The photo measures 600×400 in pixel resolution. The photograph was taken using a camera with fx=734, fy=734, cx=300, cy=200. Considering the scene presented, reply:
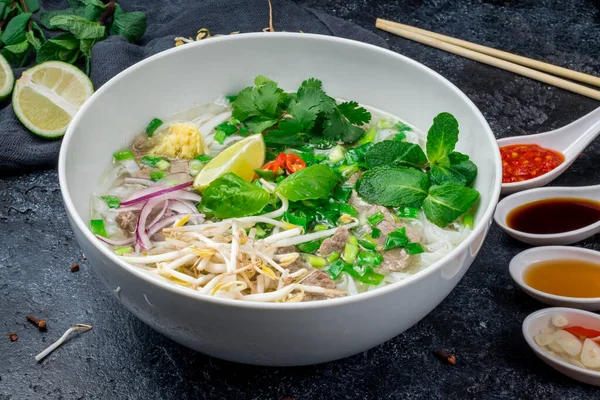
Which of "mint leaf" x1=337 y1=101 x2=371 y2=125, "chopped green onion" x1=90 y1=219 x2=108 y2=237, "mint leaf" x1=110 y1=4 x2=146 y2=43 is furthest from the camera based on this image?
"mint leaf" x1=110 y1=4 x2=146 y2=43

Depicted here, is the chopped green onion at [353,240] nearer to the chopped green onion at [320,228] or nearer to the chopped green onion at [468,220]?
the chopped green onion at [320,228]

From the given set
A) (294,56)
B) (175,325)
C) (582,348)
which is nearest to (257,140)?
(294,56)

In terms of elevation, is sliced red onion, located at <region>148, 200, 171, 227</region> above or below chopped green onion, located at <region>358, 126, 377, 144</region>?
below

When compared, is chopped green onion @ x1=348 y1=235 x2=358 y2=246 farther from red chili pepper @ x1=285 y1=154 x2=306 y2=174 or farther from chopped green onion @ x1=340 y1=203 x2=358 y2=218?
red chili pepper @ x1=285 y1=154 x2=306 y2=174

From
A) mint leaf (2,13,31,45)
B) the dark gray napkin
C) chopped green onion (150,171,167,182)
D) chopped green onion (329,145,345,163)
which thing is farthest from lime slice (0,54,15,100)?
chopped green onion (329,145,345,163)

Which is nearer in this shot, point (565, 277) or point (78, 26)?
point (565, 277)

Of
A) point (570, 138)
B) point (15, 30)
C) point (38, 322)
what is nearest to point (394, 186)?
point (570, 138)

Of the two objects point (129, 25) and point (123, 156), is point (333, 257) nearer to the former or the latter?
point (123, 156)

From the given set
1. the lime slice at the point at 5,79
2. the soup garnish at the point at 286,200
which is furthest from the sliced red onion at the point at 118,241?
the lime slice at the point at 5,79
